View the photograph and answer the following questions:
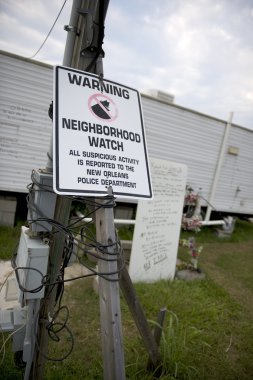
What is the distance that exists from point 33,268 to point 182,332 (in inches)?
95.5

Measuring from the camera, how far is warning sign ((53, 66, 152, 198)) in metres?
1.45

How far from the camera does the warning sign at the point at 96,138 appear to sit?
4.76 feet

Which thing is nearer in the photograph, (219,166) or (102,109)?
(102,109)

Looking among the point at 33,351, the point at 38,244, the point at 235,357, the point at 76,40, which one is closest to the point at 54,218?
the point at 38,244

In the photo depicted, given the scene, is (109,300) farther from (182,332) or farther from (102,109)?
(182,332)

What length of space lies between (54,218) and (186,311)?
9.33ft

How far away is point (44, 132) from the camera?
5621 mm

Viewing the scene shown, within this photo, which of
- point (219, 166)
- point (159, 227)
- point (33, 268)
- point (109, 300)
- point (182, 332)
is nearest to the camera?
point (109, 300)

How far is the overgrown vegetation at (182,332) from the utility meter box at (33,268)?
1218mm

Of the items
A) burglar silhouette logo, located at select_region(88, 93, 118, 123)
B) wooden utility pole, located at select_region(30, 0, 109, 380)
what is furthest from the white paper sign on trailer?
burglar silhouette logo, located at select_region(88, 93, 118, 123)

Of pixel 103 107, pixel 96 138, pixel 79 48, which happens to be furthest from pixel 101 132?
pixel 79 48

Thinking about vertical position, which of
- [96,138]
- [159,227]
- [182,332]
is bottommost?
[182,332]

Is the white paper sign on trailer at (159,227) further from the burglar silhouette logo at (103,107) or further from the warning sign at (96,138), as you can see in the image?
the burglar silhouette logo at (103,107)

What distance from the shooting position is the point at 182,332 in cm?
341
